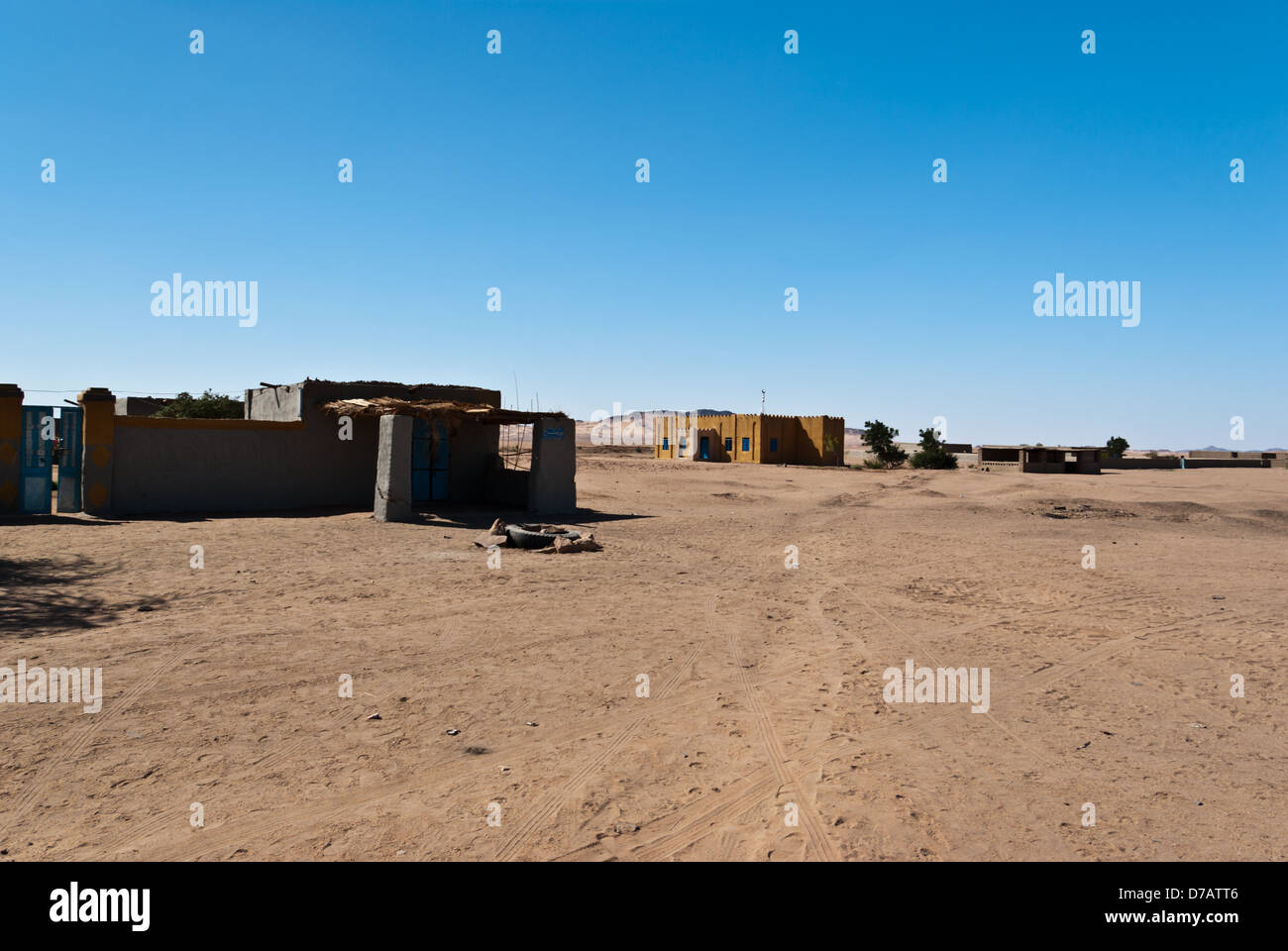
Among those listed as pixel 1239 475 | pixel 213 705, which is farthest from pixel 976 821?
pixel 1239 475

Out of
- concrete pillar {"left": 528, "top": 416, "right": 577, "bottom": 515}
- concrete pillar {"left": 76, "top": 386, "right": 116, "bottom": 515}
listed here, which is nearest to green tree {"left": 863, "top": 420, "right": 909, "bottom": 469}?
concrete pillar {"left": 528, "top": 416, "right": 577, "bottom": 515}

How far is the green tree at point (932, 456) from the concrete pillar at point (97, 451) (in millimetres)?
36914

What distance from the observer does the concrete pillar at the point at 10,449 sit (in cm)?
1664

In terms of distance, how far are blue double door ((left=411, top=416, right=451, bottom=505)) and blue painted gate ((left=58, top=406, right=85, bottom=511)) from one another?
24.0 ft

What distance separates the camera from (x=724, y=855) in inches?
160

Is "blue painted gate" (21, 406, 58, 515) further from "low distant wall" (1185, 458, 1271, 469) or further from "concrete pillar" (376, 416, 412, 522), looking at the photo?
"low distant wall" (1185, 458, 1271, 469)

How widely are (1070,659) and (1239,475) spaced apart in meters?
36.7

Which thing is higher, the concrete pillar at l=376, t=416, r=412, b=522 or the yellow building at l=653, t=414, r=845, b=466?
the yellow building at l=653, t=414, r=845, b=466

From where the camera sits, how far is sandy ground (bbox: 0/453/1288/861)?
4328mm

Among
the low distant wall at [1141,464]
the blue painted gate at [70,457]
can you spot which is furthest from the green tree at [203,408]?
the low distant wall at [1141,464]

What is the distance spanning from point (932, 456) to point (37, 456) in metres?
38.2

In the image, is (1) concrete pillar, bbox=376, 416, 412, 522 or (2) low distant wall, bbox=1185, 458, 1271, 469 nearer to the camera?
(1) concrete pillar, bbox=376, 416, 412, 522

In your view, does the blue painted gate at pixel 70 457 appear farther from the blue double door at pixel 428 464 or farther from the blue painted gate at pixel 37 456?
the blue double door at pixel 428 464
